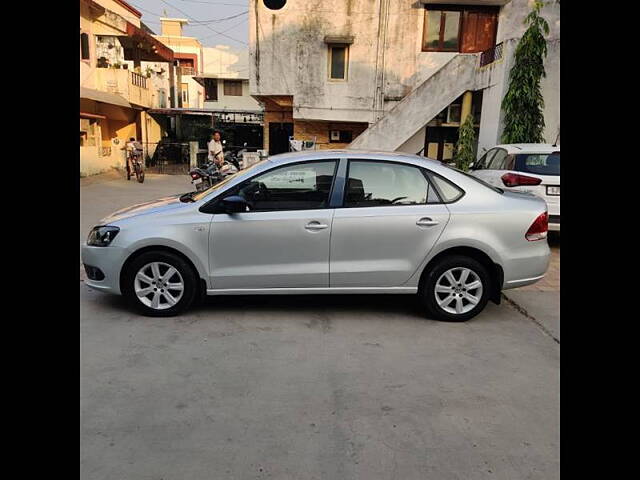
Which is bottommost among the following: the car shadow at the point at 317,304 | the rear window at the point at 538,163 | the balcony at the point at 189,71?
the car shadow at the point at 317,304

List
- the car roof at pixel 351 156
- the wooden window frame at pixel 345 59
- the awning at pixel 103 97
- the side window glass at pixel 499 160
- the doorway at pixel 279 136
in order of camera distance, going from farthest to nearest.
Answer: the doorway at pixel 279 136 → the wooden window frame at pixel 345 59 → the awning at pixel 103 97 → the side window glass at pixel 499 160 → the car roof at pixel 351 156

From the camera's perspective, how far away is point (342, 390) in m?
3.25

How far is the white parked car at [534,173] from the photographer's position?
23.0ft

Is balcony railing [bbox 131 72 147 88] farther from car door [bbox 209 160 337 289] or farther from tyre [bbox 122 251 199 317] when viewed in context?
car door [bbox 209 160 337 289]

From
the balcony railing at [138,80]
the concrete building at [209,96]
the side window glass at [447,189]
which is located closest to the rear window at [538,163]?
the side window glass at [447,189]

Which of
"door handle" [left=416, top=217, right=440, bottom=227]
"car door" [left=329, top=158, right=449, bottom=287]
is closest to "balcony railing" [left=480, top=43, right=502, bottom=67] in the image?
"car door" [left=329, top=158, right=449, bottom=287]

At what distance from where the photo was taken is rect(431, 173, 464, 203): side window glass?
14.7ft

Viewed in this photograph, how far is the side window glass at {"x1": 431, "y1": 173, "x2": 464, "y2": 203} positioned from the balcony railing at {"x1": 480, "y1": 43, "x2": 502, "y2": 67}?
9655 millimetres

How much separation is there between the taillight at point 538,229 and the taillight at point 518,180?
2.84 meters

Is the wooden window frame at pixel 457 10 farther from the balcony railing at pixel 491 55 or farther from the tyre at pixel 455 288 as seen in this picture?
the tyre at pixel 455 288

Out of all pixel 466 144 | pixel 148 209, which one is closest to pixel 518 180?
pixel 148 209

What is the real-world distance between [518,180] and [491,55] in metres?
7.77
